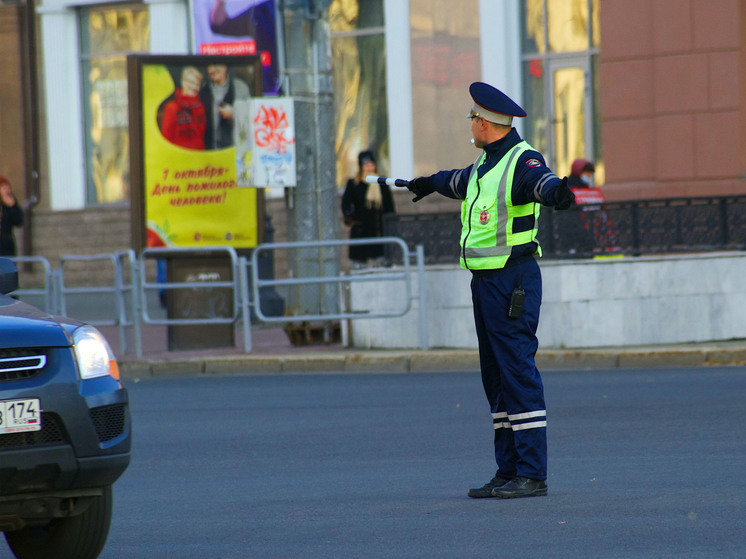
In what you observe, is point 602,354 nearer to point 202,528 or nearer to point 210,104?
point 210,104

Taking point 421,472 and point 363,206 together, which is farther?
point 363,206

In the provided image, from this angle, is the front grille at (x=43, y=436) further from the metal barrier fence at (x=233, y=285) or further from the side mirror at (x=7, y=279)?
the metal barrier fence at (x=233, y=285)

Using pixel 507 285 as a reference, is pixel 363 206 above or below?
above

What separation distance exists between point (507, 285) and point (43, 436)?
2573 mm

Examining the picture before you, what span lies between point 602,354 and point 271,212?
35.6 ft

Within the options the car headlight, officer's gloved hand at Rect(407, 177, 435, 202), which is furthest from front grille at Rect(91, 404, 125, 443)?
officer's gloved hand at Rect(407, 177, 435, 202)

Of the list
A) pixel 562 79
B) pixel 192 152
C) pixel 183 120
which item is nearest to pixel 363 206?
pixel 192 152

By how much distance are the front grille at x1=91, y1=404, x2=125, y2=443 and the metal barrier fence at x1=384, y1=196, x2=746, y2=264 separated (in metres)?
9.46

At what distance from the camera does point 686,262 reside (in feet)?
47.4

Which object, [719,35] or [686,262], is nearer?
[686,262]

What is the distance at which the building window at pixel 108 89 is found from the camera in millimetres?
25688

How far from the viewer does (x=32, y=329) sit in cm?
545

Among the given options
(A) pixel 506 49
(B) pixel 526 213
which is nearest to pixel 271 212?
(A) pixel 506 49

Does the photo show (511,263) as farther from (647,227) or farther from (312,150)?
(312,150)
